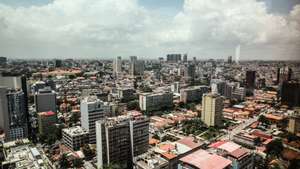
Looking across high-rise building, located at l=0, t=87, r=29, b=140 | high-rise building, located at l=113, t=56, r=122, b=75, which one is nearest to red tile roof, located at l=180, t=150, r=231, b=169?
high-rise building, located at l=0, t=87, r=29, b=140

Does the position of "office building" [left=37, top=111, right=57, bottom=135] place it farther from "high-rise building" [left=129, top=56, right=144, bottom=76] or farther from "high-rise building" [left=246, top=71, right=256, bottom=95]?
"high-rise building" [left=129, top=56, right=144, bottom=76]

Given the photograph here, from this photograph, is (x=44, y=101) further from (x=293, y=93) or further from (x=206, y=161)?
(x=293, y=93)

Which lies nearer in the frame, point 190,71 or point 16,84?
point 16,84

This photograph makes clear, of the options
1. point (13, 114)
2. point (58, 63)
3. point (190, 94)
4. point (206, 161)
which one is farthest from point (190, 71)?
point (206, 161)

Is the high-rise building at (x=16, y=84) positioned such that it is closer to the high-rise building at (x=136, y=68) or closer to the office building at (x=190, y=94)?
the office building at (x=190, y=94)

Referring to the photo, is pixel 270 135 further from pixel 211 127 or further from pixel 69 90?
pixel 69 90
